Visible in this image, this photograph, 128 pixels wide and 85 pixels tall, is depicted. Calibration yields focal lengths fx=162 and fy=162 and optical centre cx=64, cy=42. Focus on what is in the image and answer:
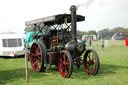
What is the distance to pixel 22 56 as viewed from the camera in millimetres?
13250

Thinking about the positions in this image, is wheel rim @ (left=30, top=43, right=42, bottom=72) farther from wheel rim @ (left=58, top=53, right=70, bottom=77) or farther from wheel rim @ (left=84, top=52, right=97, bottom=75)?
wheel rim @ (left=84, top=52, right=97, bottom=75)

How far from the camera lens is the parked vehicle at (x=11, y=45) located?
468 inches

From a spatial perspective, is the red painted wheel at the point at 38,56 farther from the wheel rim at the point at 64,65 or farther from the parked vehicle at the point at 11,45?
the parked vehicle at the point at 11,45

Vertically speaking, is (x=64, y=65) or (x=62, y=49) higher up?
(x=62, y=49)

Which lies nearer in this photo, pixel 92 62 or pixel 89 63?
pixel 92 62

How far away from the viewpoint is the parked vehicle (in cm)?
1188

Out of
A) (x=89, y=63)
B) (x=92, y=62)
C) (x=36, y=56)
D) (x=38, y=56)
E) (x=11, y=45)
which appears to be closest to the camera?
(x=92, y=62)

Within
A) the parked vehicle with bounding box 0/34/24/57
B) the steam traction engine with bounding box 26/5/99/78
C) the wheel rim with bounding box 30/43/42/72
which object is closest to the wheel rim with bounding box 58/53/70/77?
the steam traction engine with bounding box 26/5/99/78

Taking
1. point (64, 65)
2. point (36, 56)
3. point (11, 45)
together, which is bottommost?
point (64, 65)

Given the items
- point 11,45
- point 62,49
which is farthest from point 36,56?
point 11,45

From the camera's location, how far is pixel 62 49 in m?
6.27

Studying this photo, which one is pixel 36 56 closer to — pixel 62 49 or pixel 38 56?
pixel 38 56

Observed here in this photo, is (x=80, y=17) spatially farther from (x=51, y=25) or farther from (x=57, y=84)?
(x=57, y=84)

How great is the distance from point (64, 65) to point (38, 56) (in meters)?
1.68
